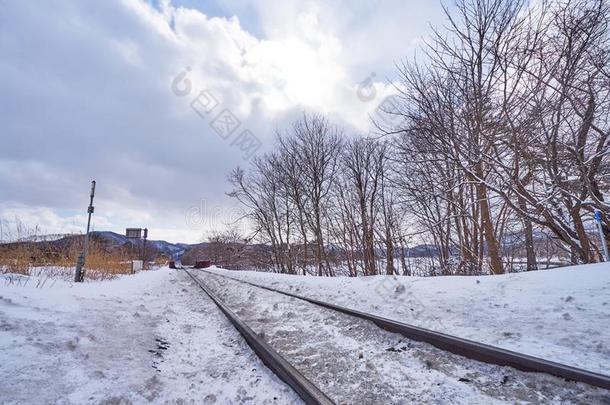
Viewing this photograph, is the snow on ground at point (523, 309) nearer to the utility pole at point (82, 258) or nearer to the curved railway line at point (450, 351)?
the curved railway line at point (450, 351)

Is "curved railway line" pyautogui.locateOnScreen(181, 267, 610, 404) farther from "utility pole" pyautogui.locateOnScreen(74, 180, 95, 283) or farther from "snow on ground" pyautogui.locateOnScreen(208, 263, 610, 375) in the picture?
"utility pole" pyautogui.locateOnScreen(74, 180, 95, 283)

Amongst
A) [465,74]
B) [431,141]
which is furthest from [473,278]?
[465,74]

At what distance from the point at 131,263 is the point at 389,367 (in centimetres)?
2447

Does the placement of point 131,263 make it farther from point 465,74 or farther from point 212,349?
point 465,74

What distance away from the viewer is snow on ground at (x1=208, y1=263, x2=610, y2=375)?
3.14 meters

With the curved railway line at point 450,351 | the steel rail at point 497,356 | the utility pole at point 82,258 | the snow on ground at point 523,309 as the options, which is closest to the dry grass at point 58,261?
the utility pole at point 82,258

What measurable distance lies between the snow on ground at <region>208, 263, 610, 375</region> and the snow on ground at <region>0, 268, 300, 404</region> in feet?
9.18

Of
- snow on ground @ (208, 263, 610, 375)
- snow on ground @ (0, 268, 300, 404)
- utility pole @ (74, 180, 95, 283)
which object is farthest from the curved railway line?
utility pole @ (74, 180, 95, 283)

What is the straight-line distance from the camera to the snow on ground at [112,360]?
229 centimetres

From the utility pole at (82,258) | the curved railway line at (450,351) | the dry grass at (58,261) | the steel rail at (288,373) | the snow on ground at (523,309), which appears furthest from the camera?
the utility pole at (82,258)

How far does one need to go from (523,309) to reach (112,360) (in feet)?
17.6

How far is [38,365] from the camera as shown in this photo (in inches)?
96.9

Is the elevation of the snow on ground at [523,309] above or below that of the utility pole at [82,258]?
below

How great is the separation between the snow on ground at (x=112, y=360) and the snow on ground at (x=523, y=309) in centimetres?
280
